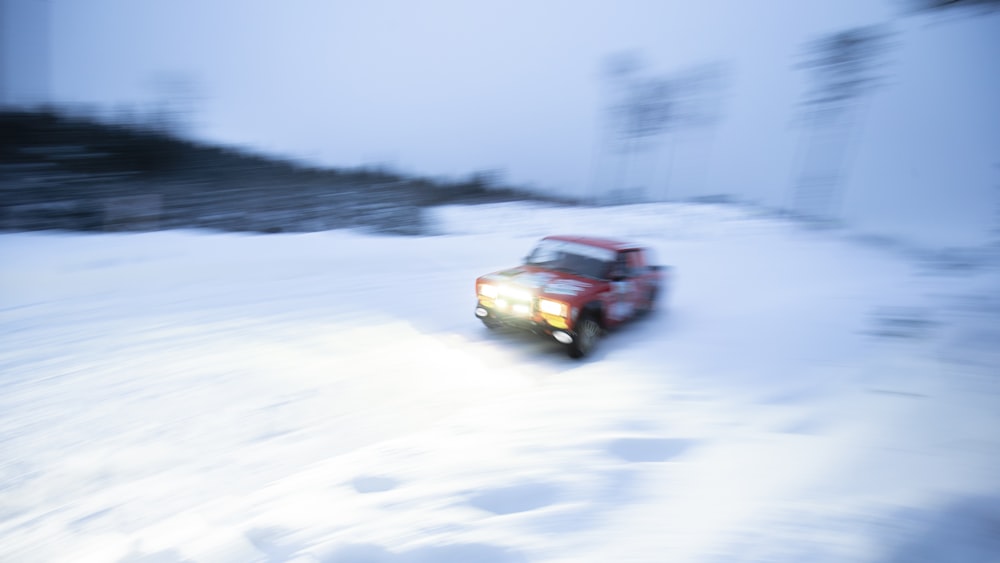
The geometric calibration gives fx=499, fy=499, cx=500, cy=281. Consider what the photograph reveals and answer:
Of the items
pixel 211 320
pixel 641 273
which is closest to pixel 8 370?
pixel 211 320

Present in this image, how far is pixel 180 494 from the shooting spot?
3504 mm

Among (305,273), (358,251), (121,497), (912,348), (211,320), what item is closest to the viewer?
(121,497)

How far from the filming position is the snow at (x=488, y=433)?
9.12ft

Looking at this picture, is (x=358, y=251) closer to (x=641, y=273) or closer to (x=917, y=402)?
(x=641, y=273)

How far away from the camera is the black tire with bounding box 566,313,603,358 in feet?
19.6

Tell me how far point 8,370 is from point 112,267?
494cm

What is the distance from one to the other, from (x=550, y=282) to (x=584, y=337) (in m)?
0.81

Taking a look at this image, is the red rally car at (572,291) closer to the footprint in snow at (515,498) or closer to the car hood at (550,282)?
the car hood at (550,282)

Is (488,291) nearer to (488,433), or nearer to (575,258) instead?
(575,258)

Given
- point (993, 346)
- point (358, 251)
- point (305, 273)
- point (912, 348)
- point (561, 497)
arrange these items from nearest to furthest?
point (561, 497) < point (993, 346) < point (912, 348) < point (305, 273) < point (358, 251)

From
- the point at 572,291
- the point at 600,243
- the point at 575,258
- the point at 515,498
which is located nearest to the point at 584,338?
the point at 572,291

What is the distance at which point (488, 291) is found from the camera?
6539mm

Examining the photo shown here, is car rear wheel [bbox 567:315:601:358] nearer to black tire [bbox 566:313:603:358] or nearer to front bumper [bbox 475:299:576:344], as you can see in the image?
black tire [bbox 566:313:603:358]

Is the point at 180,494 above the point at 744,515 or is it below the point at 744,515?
below
